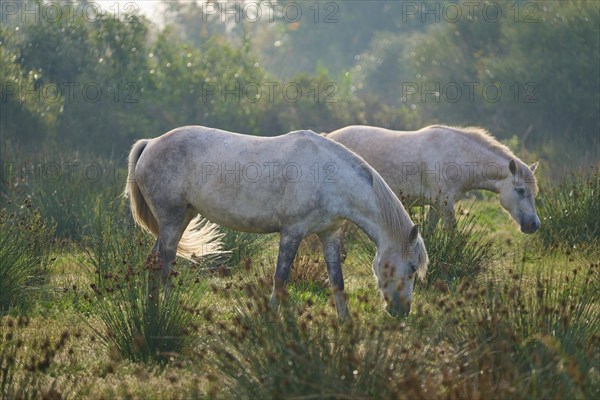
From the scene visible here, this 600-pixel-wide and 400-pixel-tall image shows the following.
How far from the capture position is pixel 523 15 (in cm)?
2483

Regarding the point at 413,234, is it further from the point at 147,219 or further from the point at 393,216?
the point at 147,219

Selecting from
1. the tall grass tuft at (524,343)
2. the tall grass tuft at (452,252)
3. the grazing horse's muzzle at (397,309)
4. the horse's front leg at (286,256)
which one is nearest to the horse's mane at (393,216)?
the grazing horse's muzzle at (397,309)

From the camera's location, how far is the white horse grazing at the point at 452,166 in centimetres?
1030

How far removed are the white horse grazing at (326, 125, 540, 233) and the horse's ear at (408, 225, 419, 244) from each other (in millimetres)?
3384

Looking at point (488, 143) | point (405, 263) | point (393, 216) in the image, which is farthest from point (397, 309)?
point (488, 143)

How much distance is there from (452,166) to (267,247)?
236cm

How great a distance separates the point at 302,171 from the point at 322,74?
1769 cm

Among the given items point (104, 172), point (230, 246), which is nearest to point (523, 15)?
point (104, 172)

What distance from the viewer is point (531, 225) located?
10.3 metres

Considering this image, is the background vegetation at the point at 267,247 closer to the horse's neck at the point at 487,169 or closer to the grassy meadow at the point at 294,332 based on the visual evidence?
the grassy meadow at the point at 294,332

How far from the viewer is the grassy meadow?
4531 mm

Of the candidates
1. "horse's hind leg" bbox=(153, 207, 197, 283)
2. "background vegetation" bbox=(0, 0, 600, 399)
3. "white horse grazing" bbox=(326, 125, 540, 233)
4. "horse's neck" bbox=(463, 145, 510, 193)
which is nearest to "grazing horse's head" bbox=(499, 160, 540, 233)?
"white horse grazing" bbox=(326, 125, 540, 233)

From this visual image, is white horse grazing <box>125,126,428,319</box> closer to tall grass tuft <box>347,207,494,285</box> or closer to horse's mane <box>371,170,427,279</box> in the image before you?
horse's mane <box>371,170,427,279</box>

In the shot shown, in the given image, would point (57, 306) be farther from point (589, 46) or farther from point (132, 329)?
point (589, 46)
